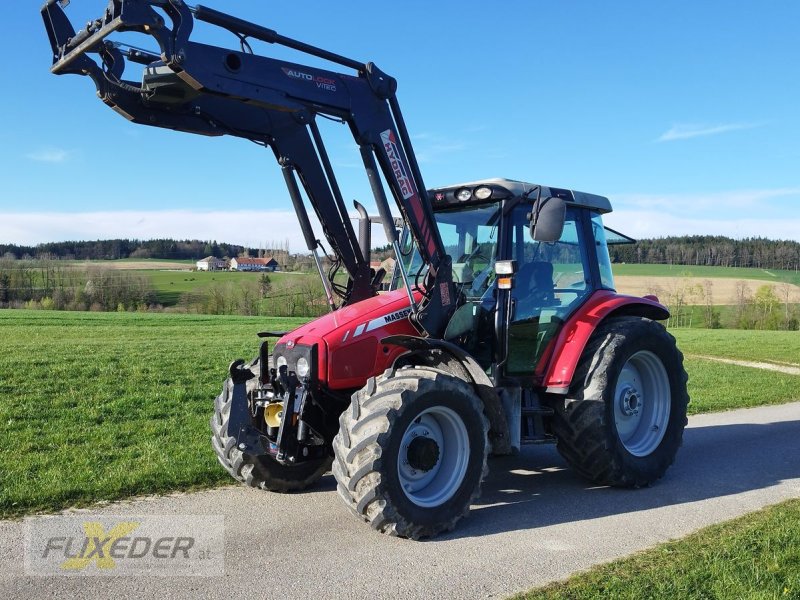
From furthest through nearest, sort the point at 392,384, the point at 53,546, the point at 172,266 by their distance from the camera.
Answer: the point at 172,266 → the point at 392,384 → the point at 53,546

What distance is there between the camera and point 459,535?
5.18 metres

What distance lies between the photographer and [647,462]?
6734 millimetres

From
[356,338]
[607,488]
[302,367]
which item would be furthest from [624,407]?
[302,367]

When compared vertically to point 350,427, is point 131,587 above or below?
below

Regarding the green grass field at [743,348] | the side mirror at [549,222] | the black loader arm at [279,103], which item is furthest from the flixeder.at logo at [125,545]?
the green grass field at [743,348]

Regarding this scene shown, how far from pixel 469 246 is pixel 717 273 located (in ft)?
232

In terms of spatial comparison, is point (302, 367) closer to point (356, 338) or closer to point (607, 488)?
point (356, 338)

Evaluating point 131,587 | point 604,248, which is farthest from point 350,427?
point 604,248

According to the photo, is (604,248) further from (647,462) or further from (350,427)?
(350,427)

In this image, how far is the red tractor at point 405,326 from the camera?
4.82 metres

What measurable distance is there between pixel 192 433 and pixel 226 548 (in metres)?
3.72

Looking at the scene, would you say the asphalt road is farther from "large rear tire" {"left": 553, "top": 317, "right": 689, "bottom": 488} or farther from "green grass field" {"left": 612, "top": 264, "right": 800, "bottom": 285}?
"green grass field" {"left": 612, "top": 264, "right": 800, "bottom": 285}

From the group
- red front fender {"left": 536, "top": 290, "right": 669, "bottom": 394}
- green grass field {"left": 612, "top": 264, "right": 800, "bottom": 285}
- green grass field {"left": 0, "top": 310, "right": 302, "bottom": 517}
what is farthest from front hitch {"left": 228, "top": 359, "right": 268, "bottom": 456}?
green grass field {"left": 612, "top": 264, "right": 800, "bottom": 285}

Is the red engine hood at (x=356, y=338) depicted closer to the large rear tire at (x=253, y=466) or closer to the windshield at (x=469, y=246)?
the windshield at (x=469, y=246)
